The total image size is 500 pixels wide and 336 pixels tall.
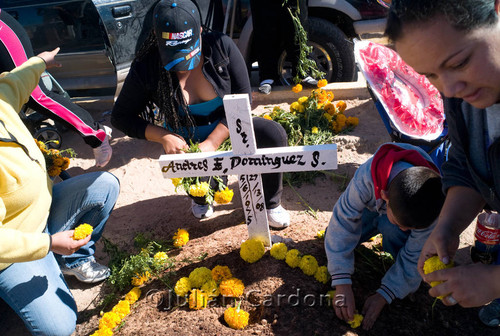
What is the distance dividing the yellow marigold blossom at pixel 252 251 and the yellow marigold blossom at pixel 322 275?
1.16 ft

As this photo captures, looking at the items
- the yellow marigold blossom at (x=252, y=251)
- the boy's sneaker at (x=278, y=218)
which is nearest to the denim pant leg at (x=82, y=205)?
the yellow marigold blossom at (x=252, y=251)

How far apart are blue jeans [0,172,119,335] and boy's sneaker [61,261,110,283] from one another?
1.6 inches

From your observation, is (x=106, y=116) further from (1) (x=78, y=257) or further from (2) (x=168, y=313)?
(2) (x=168, y=313)

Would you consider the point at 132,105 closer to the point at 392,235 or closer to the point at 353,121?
the point at 392,235

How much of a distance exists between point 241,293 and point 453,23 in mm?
1697

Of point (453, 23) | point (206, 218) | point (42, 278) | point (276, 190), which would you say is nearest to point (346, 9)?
point (276, 190)

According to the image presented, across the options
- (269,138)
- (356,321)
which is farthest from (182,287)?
(269,138)

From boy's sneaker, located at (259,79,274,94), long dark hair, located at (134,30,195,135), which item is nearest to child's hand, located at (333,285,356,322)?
long dark hair, located at (134,30,195,135)

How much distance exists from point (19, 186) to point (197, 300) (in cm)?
112

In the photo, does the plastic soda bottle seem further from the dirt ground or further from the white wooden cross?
the white wooden cross

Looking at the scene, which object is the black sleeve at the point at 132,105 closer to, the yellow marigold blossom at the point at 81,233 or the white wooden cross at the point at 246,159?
the white wooden cross at the point at 246,159

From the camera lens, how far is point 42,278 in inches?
90.5

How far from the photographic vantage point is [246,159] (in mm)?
2090

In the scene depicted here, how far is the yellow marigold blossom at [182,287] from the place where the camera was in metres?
2.23
